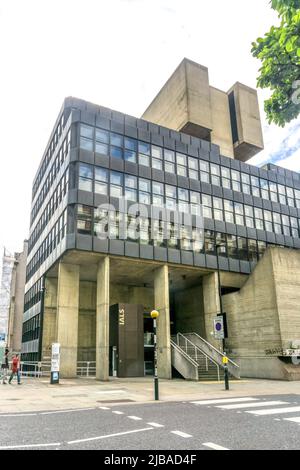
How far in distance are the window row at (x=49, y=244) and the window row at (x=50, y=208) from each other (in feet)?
6.39

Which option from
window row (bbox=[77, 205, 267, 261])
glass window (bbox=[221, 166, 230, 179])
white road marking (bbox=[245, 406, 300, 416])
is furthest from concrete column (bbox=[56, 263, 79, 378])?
white road marking (bbox=[245, 406, 300, 416])

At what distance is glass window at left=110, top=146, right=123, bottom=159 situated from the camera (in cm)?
3392

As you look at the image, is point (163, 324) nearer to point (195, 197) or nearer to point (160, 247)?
point (160, 247)

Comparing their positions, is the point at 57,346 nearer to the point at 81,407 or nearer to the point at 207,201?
the point at 81,407

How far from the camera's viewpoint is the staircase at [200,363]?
90.8ft

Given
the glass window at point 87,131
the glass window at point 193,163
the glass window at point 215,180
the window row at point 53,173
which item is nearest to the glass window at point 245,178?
the glass window at point 215,180

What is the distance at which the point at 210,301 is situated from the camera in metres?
37.2

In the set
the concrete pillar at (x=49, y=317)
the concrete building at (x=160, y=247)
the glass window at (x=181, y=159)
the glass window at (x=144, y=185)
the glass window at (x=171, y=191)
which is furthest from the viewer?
the glass window at (x=181, y=159)

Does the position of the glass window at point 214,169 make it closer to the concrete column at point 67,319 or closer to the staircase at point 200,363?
the staircase at point 200,363

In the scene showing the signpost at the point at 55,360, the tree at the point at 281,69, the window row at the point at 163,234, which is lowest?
the signpost at the point at 55,360

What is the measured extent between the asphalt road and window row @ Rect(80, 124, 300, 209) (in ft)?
83.1

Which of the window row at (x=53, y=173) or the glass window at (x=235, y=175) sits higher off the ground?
the glass window at (x=235, y=175)

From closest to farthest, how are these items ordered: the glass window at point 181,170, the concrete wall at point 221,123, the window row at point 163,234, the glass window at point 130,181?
the window row at point 163,234, the glass window at point 130,181, the glass window at point 181,170, the concrete wall at point 221,123
